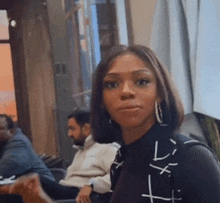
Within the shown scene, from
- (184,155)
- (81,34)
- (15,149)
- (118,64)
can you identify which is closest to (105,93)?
(118,64)

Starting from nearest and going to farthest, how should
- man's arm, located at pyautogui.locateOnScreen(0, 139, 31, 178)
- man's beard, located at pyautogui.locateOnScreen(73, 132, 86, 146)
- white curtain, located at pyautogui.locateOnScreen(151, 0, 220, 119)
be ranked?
white curtain, located at pyautogui.locateOnScreen(151, 0, 220, 119), man's beard, located at pyautogui.locateOnScreen(73, 132, 86, 146), man's arm, located at pyautogui.locateOnScreen(0, 139, 31, 178)

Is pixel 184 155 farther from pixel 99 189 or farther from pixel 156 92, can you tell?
pixel 99 189

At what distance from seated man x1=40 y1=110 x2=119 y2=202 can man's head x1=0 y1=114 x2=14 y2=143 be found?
0.71m

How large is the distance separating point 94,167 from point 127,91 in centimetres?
161

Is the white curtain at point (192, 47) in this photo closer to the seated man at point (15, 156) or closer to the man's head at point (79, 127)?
the man's head at point (79, 127)

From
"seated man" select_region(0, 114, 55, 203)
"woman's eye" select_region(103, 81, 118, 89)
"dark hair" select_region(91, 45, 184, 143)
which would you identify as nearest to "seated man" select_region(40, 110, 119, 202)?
"seated man" select_region(0, 114, 55, 203)

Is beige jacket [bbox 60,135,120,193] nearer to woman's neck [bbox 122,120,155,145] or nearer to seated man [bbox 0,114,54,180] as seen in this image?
seated man [bbox 0,114,54,180]

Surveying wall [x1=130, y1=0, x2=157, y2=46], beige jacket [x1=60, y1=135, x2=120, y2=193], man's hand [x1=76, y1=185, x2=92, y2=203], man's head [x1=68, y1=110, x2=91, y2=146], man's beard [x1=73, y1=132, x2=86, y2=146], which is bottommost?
man's hand [x1=76, y1=185, x2=92, y2=203]

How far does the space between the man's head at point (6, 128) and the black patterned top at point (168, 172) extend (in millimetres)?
2459

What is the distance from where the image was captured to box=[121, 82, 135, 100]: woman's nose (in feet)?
2.63

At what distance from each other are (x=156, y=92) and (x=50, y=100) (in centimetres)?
536

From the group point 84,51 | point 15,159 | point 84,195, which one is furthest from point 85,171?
point 84,51

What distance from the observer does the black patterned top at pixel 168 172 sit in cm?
76

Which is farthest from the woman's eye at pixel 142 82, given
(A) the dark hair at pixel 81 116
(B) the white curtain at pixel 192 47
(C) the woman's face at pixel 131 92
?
(A) the dark hair at pixel 81 116
